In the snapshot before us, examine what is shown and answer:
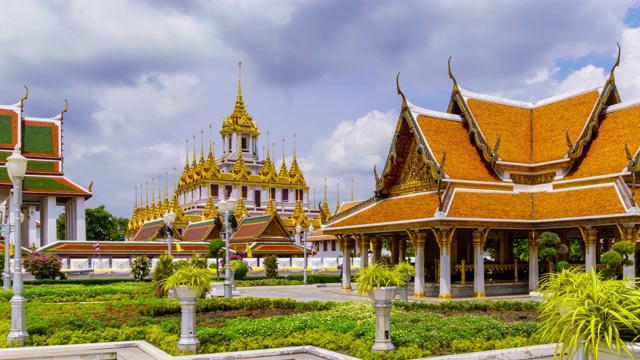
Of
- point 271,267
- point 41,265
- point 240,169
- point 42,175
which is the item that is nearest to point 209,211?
point 240,169

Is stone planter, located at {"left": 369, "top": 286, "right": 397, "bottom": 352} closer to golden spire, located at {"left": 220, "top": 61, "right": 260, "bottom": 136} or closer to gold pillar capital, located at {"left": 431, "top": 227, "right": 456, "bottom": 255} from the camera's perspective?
gold pillar capital, located at {"left": 431, "top": 227, "right": 456, "bottom": 255}

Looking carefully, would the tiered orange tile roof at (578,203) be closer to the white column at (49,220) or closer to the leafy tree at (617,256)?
the leafy tree at (617,256)

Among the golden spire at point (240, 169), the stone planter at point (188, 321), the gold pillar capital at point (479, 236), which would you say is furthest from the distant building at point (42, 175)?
the stone planter at point (188, 321)

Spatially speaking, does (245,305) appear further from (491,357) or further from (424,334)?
(491,357)

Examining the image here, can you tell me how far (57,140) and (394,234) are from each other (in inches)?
1096

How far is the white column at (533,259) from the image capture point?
74.1 ft

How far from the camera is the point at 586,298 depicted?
584 cm

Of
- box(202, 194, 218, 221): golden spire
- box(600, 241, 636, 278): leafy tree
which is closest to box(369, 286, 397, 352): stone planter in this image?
box(600, 241, 636, 278): leafy tree

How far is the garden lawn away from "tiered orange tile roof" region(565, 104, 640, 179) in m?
7.56

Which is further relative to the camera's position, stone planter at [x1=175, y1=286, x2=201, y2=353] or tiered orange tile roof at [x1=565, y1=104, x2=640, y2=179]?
tiered orange tile roof at [x1=565, y1=104, x2=640, y2=179]

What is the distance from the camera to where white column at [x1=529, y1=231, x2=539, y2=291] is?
2258 centimetres

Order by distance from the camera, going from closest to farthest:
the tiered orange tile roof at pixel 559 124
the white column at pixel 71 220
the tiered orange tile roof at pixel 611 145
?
the tiered orange tile roof at pixel 611 145 → the tiered orange tile roof at pixel 559 124 → the white column at pixel 71 220

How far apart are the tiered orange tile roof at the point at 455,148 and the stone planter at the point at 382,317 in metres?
13.3

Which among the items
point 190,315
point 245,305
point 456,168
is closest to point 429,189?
point 456,168
